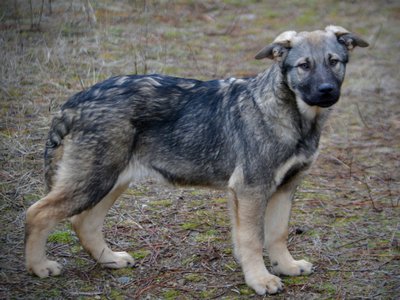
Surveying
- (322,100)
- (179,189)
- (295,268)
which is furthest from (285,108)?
(179,189)

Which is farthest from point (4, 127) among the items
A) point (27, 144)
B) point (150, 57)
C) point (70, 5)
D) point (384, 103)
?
point (384, 103)

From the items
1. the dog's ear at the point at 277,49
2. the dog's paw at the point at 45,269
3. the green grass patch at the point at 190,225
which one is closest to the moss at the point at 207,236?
the green grass patch at the point at 190,225

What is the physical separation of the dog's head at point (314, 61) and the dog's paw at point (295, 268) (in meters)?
1.26

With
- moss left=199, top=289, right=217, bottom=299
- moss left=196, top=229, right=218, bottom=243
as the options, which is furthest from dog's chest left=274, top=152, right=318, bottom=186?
moss left=196, top=229, right=218, bottom=243

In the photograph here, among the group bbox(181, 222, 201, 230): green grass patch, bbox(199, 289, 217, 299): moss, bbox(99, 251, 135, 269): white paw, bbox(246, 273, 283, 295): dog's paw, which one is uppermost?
bbox(246, 273, 283, 295): dog's paw

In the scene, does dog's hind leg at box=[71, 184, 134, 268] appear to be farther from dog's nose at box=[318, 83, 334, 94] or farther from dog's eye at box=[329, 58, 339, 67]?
dog's eye at box=[329, 58, 339, 67]

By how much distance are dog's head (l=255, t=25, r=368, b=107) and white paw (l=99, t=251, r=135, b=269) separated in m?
1.84

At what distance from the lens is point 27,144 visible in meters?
6.58

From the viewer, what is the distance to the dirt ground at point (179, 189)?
4.64 meters

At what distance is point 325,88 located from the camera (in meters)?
4.27

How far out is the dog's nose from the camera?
427 centimetres

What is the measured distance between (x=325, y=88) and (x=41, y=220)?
222 cm

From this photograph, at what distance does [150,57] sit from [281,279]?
16.5ft

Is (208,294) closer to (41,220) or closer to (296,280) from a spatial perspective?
(296,280)
